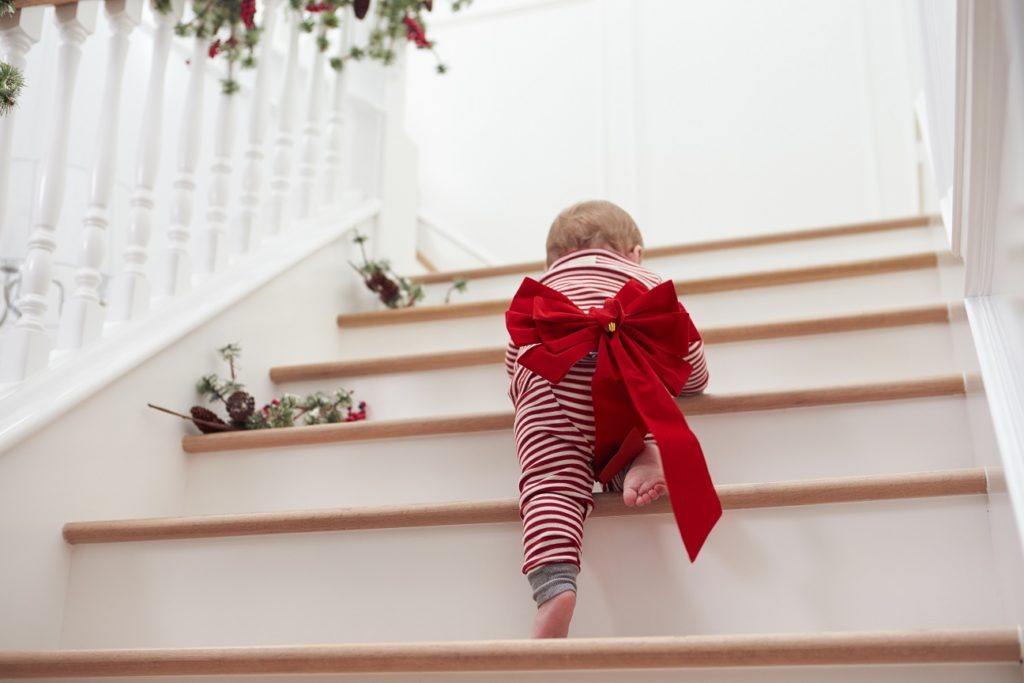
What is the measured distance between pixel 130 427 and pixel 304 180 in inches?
37.3

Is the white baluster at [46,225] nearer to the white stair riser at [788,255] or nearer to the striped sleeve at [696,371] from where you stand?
the striped sleeve at [696,371]

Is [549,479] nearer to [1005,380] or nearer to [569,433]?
[569,433]

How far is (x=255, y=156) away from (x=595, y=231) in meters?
0.93

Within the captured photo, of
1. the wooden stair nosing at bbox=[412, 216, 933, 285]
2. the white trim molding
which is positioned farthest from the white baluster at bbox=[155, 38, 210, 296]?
the white trim molding

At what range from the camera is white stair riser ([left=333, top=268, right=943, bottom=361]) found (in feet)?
6.84

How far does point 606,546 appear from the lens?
1.34m

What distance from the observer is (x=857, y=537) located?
1252 millimetres

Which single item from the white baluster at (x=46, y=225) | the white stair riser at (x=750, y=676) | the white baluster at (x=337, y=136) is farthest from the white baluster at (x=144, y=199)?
the white stair riser at (x=750, y=676)

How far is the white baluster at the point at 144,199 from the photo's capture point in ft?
6.00

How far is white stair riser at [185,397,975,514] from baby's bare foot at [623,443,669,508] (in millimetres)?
242

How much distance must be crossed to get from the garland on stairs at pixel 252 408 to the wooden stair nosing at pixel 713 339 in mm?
62

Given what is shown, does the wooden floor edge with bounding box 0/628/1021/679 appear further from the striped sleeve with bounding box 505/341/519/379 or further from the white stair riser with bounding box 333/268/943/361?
the white stair riser with bounding box 333/268/943/361

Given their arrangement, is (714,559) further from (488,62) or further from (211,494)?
(488,62)

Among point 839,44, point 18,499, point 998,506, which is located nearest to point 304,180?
point 18,499
